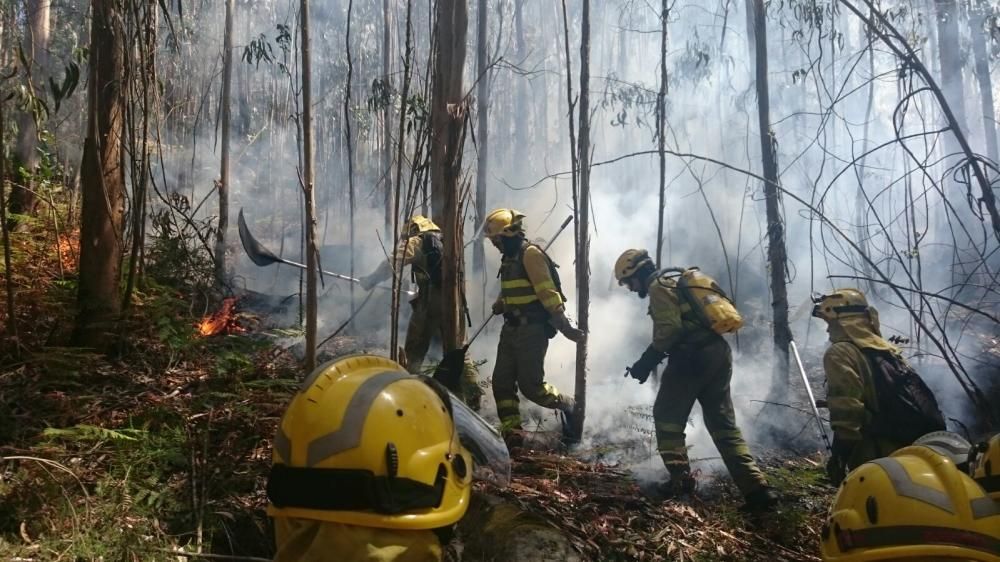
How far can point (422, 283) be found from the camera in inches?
236

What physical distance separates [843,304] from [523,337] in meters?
2.36

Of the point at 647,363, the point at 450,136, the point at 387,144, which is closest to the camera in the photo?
the point at 450,136

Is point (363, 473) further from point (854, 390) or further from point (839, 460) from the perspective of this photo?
point (839, 460)

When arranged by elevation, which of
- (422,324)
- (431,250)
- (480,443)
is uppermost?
(431,250)

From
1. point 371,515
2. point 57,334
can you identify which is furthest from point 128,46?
point 371,515

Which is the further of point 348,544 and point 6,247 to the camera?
point 6,247

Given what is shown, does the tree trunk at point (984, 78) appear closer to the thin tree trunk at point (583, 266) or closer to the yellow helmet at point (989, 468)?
the thin tree trunk at point (583, 266)

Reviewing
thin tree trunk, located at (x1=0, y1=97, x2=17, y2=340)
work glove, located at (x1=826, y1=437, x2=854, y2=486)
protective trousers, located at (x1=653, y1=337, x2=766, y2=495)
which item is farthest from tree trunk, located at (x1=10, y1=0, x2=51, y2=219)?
work glove, located at (x1=826, y1=437, x2=854, y2=486)

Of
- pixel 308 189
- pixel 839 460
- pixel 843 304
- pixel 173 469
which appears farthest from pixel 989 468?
pixel 173 469

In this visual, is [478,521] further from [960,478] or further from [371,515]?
[960,478]

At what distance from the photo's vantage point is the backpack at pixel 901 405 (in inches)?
155

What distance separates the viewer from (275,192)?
24828 mm

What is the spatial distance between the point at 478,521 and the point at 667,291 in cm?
246

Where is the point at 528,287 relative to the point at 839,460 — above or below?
above
